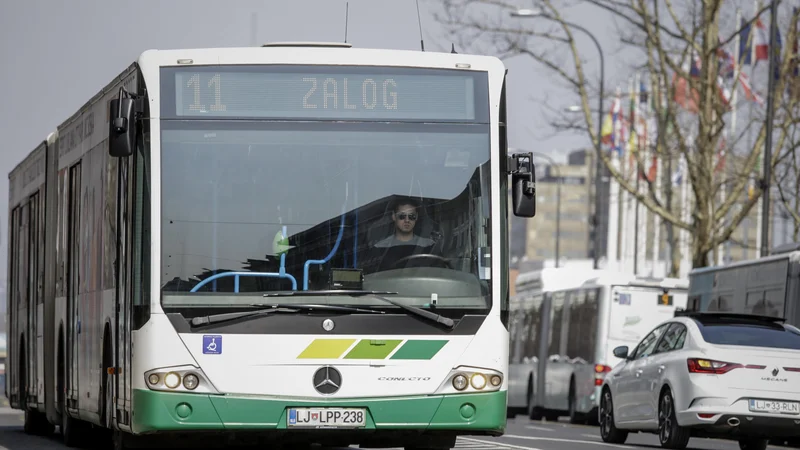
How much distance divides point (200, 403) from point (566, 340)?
24.4 meters

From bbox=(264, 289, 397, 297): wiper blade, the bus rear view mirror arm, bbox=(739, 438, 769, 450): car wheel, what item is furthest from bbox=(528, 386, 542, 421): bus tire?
the bus rear view mirror arm

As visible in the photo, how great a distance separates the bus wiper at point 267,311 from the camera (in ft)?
37.3

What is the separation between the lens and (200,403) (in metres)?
11.3

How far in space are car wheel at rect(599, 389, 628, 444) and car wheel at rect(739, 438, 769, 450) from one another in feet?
7.36

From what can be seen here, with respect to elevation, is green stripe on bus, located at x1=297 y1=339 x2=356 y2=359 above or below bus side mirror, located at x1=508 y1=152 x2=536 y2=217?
below

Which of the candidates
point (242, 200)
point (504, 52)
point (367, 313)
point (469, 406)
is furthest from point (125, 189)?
point (504, 52)

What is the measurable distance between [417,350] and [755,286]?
50.0ft

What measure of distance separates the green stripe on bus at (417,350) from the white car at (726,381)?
7.53m

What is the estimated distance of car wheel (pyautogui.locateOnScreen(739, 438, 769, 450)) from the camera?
777 inches

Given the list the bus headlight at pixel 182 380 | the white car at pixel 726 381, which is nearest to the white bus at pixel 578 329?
the white car at pixel 726 381

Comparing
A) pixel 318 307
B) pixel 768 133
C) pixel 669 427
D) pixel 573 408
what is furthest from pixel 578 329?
pixel 318 307

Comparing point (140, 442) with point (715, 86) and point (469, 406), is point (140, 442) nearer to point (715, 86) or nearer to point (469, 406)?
point (469, 406)

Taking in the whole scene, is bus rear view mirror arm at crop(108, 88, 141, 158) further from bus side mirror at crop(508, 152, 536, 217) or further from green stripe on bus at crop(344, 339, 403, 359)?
bus side mirror at crop(508, 152, 536, 217)

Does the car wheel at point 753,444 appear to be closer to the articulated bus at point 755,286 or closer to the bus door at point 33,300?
the articulated bus at point 755,286
